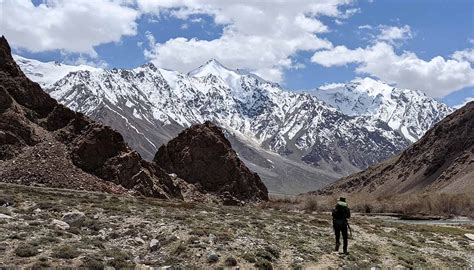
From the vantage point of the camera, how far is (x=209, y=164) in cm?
11394

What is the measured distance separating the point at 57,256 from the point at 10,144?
52918 mm

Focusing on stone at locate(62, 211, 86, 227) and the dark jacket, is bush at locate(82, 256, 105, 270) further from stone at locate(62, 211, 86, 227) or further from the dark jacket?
the dark jacket

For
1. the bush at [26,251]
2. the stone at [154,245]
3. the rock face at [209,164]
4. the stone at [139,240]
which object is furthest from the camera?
the rock face at [209,164]

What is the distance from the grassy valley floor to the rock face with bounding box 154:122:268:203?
223ft

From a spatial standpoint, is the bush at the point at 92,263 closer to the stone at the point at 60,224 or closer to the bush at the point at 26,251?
the bush at the point at 26,251

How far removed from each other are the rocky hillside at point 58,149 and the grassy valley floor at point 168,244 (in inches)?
1203

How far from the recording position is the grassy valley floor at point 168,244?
24516 mm

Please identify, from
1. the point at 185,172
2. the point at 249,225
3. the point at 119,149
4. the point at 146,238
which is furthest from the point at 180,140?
the point at 146,238

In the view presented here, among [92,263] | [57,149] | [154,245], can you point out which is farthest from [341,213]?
[57,149]

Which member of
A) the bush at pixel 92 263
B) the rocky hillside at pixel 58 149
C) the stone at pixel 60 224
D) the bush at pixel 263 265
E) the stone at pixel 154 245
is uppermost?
the rocky hillside at pixel 58 149

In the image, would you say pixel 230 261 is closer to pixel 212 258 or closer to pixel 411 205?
pixel 212 258

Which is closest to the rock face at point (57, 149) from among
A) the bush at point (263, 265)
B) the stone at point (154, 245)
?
the stone at point (154, 245)

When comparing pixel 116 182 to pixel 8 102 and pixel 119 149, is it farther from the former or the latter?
pixel 8 102

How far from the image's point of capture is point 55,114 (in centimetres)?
8488
